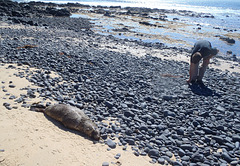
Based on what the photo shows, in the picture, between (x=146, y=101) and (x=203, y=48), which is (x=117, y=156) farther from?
(x=203, y=48)

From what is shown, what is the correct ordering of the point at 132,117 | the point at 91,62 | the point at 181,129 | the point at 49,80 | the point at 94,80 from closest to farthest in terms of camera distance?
the point at 181,129 → the point at 132,117 → the point at 49,80 → the point at 94,80 → the point at 91,62

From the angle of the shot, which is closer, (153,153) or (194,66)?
(153,153)

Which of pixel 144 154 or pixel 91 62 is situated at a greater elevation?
pixel 91 62

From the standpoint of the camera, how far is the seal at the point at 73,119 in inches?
215

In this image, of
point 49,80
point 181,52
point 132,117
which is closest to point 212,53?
point 132,117

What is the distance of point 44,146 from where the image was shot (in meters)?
4.77

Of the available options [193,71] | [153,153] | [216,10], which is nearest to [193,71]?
[193,71]

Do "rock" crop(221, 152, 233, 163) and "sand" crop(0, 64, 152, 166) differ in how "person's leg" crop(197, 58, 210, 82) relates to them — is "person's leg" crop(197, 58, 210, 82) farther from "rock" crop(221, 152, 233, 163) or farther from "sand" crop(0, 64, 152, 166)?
"sand" crop(0, 64, 152, 166)

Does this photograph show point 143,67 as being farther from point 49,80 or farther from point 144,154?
point 144,154

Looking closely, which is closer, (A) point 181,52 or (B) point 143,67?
(B) point 143,67

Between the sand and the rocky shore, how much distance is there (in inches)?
13.7

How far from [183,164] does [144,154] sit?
38.7 inches

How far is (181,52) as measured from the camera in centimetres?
1792

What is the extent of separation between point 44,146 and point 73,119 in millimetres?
1115
